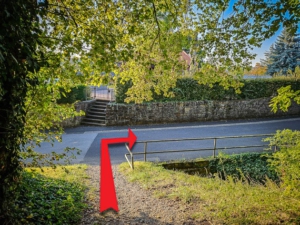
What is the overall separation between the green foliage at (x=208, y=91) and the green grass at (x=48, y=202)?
9.16 m

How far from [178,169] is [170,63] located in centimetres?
518

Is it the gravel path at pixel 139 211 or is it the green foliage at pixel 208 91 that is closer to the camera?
the gravel path at pixel 139 211

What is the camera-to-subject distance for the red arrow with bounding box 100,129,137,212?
5.14 meters

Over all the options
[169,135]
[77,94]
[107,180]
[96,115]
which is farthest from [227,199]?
[77,94]

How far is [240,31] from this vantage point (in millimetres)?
4086

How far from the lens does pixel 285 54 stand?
25094 mm

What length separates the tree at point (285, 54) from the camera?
2473 cm

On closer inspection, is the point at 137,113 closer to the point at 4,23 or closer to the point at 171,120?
the point at 171,120

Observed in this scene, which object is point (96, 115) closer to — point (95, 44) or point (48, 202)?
point (48, 202)

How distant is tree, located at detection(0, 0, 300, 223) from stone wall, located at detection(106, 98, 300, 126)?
28.1ft

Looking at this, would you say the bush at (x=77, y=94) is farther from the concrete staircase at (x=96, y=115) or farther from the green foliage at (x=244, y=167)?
the green foliage at (x=244, y=167)

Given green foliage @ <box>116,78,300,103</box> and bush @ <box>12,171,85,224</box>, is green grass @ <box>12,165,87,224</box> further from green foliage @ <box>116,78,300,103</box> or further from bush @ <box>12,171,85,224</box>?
green foliage @ <box>116,78,300,103</box>

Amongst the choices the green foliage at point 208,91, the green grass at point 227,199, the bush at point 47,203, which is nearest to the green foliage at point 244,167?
the green grass at point 227,199

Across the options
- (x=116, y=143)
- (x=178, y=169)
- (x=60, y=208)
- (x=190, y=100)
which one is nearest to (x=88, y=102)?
(x=116, y=143)
